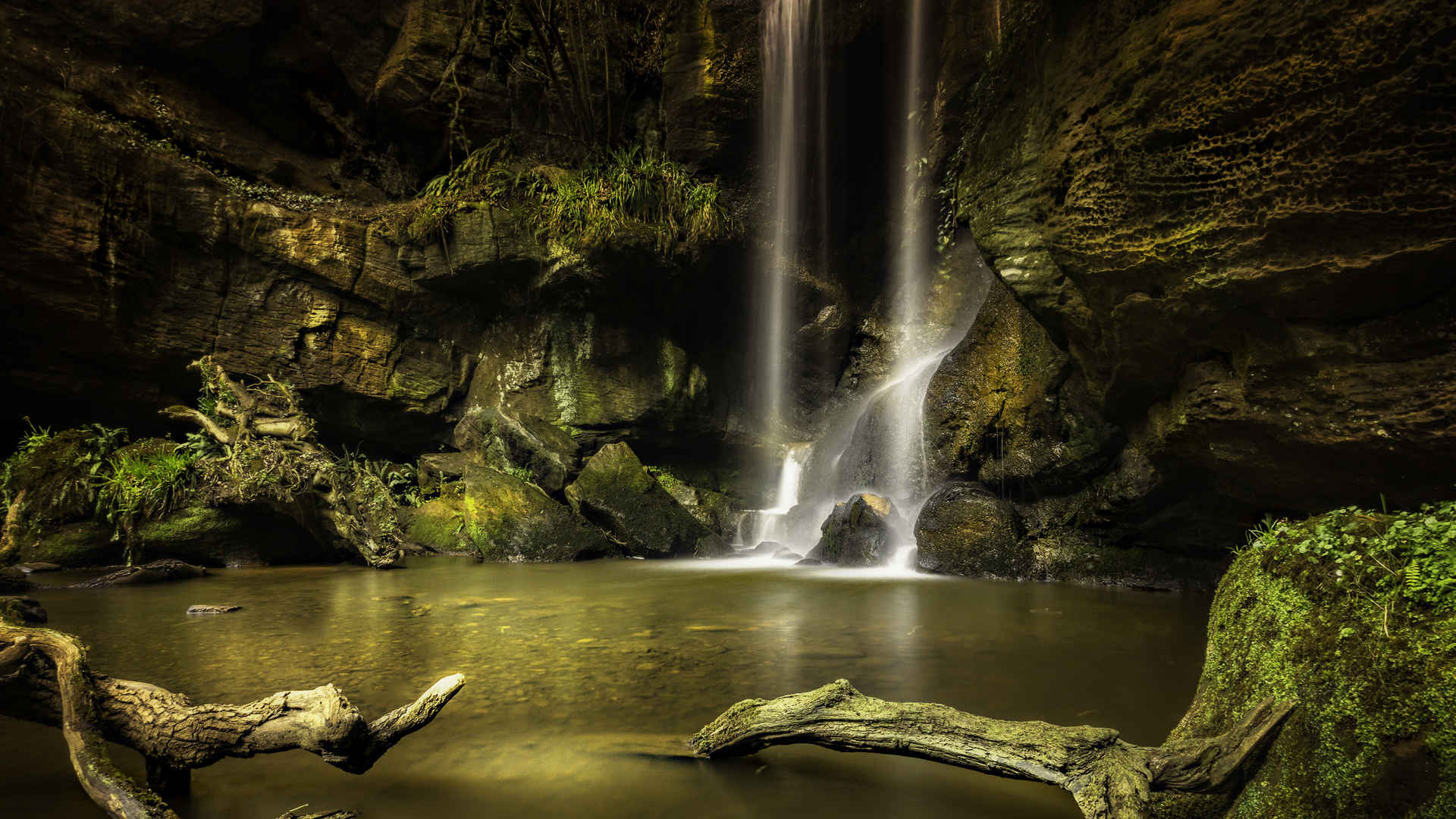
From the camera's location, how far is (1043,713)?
287cm

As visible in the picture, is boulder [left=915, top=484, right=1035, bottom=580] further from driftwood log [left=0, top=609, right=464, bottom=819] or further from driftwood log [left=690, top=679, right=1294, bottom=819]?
driftwood log [left=0, top=609, right=464, bottom=819]

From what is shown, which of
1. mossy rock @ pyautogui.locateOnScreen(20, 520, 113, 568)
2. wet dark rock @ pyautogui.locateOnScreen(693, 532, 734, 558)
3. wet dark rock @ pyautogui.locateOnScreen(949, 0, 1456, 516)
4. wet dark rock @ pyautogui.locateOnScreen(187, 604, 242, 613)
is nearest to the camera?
wet dark rock @ pyautogui.locateOnScreen(949, 0, 1456, 516)

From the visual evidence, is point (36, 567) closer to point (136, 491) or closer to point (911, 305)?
point (136, 491)

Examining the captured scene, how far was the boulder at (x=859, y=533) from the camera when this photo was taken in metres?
8.72

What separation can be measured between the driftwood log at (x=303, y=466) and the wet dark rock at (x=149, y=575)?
1033 mm

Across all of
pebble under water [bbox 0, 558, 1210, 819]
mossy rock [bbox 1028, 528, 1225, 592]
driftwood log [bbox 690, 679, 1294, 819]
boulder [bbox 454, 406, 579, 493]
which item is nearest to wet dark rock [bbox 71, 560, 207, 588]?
pebble under water [bbox 0, 558, 1210, 819]

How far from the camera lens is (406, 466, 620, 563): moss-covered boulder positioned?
9.57m

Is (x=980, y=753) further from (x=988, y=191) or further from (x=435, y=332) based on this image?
(x=435, y=332)

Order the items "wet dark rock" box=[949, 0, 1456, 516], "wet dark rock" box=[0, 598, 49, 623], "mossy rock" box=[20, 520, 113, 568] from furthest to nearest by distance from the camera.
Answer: "mossy rock" box=[20, 520, 113, 568] < "wet dark rock" box=[0, 598, 49, 623] < "wet dark rock" box=[949, 0, 1456, 516]

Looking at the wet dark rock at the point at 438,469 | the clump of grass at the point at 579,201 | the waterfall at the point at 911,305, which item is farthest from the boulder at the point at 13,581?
the waterfall at the point at 911,305

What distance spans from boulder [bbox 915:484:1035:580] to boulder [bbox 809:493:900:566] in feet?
2.20

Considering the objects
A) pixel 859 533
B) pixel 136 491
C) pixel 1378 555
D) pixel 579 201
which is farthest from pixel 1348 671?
pixel 579 201

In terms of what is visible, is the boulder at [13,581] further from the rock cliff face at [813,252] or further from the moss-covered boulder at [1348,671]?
the moss-covered boulder at [1348,671]

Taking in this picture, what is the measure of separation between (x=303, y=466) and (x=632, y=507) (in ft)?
14.5
